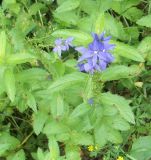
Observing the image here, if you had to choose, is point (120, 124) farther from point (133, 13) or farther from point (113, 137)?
point (133, 13)

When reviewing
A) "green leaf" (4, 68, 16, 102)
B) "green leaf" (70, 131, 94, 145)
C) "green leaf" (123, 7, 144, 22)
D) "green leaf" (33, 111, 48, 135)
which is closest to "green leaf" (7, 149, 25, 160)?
"green leaf" (33, 111, 48, 135)

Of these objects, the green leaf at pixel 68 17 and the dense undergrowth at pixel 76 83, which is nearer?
the dense undergrowth at pixel 76 83

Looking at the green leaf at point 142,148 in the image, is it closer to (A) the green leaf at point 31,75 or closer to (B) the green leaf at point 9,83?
(A) the green leaf at point 31,75

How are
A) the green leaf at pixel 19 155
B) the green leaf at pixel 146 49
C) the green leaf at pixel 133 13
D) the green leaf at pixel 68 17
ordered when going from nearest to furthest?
1. the green leaf at pixel 19 155
2. the green leaf at pixel 146 49
3. the green leaf at pixel 68 17
4. the green leaf at pixel 133 13

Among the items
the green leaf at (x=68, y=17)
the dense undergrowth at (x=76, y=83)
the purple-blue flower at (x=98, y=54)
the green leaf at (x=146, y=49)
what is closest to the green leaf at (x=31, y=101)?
the dense undergrowth at (x=76, y=83)

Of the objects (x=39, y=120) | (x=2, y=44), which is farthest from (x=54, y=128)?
(x=2, y=44)

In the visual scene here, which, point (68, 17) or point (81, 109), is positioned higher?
point (68, 17)

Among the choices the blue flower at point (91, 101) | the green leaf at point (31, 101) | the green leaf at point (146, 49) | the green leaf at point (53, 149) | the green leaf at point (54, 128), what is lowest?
the green leaf at point (53, 149)
